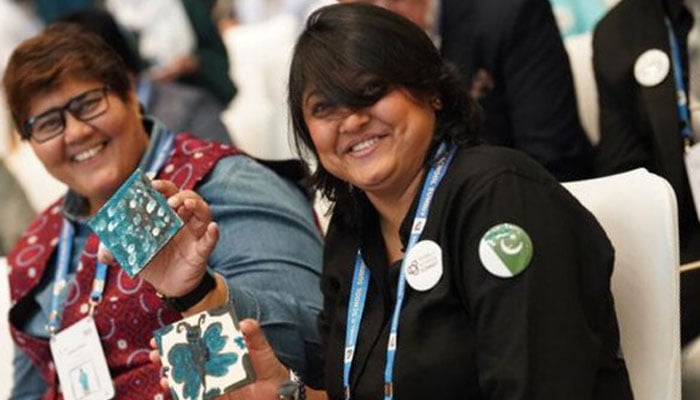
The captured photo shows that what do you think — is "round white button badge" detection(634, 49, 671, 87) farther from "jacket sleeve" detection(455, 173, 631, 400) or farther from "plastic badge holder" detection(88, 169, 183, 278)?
"plastic badge holder" detection(88, 169, 183, 278)

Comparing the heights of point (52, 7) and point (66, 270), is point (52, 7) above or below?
above

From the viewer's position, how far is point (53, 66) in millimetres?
2420

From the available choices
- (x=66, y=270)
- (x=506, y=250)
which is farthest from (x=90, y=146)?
(x=506, y=250)

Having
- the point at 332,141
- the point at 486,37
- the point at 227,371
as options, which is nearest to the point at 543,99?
the point at 486,37

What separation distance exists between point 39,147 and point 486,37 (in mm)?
1232

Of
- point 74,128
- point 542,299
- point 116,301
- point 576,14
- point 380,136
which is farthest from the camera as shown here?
point 576,14

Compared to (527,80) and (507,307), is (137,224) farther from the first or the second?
(527,80)

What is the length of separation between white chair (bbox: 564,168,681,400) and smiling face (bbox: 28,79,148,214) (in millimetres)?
1109

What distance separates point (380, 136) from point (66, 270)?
0.97 metres

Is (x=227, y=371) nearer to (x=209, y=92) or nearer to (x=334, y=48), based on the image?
(x=334, y=48)

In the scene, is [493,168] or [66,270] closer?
[493,168]

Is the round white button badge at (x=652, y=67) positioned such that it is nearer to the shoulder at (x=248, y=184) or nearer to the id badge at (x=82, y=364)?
the shoulder at (x=248, y=184)

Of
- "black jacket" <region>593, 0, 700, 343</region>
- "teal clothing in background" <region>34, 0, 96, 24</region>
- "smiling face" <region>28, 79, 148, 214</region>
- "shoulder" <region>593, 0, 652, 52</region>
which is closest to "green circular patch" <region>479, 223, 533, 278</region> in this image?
"black jacket" <region>593, 0, 700, 343</region>

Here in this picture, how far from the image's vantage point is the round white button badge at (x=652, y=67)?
8.63ft
